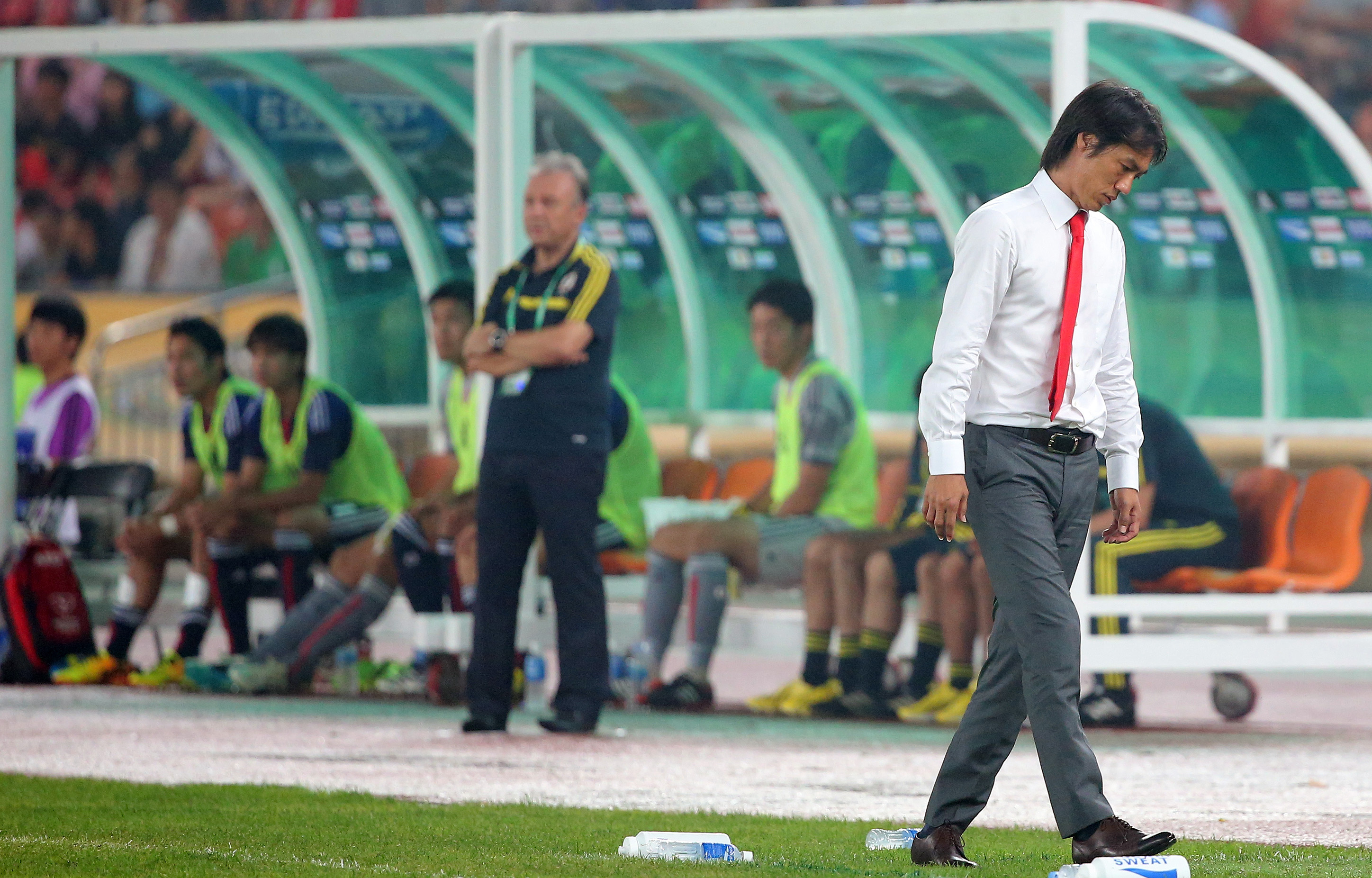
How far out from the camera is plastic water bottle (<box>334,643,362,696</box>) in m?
9.97

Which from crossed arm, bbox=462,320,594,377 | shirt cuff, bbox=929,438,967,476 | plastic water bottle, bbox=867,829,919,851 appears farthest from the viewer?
crossed arm, bbox=462,320,594,377

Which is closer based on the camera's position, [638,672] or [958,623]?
[958,623]

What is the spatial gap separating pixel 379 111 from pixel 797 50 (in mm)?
2446

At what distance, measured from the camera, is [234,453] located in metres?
10.1

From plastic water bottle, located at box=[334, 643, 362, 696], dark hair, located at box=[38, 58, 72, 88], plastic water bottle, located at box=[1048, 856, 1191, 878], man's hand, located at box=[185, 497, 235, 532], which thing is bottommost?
plastic water bottle, located at box=[334, 643, 362, 696]

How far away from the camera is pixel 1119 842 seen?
4.57 metres

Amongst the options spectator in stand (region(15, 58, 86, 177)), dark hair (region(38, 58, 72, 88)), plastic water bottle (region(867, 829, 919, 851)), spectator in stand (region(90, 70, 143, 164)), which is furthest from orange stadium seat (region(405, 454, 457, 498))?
dark hair (region(38, 58, 72, 88))

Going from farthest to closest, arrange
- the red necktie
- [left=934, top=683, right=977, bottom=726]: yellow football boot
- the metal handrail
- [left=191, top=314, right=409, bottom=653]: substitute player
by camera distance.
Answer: the metal handrail
[left=191, top=314, right=409, bottom=653]: substitute player
[left=934, top=683, right=977, bottom=726]: yellow football boot
the red necktie

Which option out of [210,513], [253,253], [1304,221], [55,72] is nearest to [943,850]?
[210,513]

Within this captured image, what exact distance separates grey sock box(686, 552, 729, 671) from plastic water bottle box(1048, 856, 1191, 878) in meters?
4.84

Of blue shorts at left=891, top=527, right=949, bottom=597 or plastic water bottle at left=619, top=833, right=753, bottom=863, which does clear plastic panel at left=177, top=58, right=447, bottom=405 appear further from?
plastic water bottle at left=619, top=833, right=753, bottom=863

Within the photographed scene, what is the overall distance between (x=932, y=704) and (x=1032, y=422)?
439 cm

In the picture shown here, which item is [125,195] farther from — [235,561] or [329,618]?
[329,618]

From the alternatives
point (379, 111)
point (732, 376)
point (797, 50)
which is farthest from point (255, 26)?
point (732, 376)
